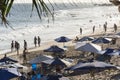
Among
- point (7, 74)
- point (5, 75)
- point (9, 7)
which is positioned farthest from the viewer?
point (7, 74)

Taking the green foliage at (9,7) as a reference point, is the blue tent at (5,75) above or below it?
below

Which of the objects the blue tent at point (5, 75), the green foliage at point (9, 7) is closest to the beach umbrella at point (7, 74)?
the blue tent at point (5, 75)

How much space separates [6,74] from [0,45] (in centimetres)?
2267

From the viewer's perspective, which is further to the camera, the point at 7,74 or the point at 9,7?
the point at 7,74

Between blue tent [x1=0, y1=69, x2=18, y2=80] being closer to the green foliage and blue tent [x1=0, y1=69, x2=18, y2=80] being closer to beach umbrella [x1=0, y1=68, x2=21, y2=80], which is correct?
beach umbrella [x1=0, y1=68, x2=21, y2=80]

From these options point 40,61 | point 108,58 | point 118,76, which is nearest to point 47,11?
point 118,76

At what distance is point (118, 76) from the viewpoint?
611 inches

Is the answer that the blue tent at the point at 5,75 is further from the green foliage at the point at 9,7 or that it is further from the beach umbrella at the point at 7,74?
the green foliage at the point at 9,7

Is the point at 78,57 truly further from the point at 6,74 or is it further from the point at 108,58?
the point at 6,74

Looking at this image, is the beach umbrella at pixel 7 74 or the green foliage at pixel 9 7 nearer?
the green foliage at pixel 9 7

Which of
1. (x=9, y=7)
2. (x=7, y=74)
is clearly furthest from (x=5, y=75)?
(x=9, y=7)

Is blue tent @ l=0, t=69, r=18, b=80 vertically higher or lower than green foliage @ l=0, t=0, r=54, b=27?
lower

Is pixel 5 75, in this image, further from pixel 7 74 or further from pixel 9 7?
pixel 9 7

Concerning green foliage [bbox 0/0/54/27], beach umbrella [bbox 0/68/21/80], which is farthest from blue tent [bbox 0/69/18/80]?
green foliage [bbox 0/0/54/27]
